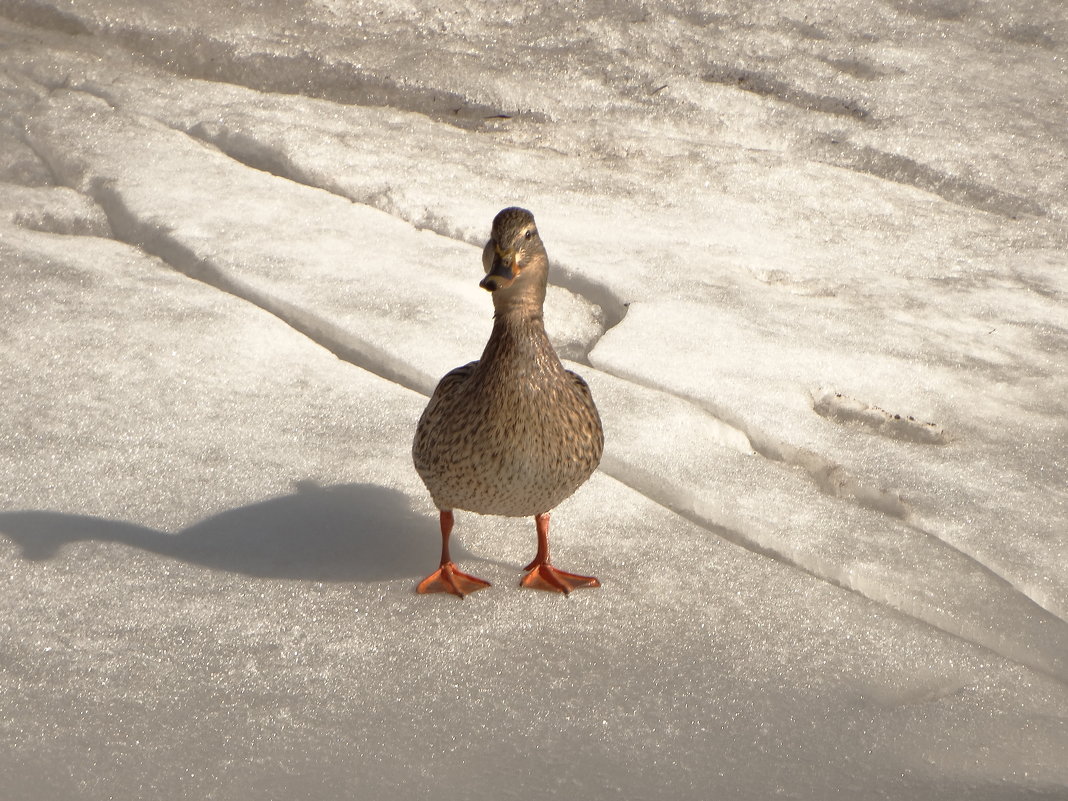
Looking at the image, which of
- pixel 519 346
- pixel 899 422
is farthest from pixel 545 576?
pixel 899 422

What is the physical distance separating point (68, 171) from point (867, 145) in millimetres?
4624

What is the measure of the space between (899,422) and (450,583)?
203 centimetres

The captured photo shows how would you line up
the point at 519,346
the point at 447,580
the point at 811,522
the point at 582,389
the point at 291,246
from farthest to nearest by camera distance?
1. the point at 291,246
2. the point at 811,522
3. the point at 582,389
4. the point at 447,580
5. the point at 519,346

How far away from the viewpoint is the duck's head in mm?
3215

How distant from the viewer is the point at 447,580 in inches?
135

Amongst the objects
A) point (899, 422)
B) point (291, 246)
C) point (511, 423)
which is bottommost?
point (899, 422)

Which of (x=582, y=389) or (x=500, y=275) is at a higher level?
(x=500, y=275)

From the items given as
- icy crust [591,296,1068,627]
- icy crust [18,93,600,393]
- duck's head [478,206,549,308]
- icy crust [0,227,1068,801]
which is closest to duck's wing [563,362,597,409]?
duck's head [478,206,549,308]

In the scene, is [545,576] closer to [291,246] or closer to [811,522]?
[811,522]

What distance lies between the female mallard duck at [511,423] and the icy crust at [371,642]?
300 millimetres

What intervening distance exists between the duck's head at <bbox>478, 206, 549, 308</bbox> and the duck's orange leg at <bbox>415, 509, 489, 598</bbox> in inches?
28.4

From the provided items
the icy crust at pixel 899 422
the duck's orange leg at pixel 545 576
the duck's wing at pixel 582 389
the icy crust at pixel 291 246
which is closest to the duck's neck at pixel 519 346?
the duck's wing at pixel 582 389

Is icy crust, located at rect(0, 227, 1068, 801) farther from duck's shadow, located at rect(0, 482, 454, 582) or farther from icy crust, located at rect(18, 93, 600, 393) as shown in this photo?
icy crust, located at rect(18, 93, 600, 393)

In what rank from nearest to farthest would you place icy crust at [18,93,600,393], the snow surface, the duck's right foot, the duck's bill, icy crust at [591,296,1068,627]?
the snow surface
the duck's bill
the duck's right foot
icy crust at [591,296,1068,627]
icy crust at [18,93,600,393]
